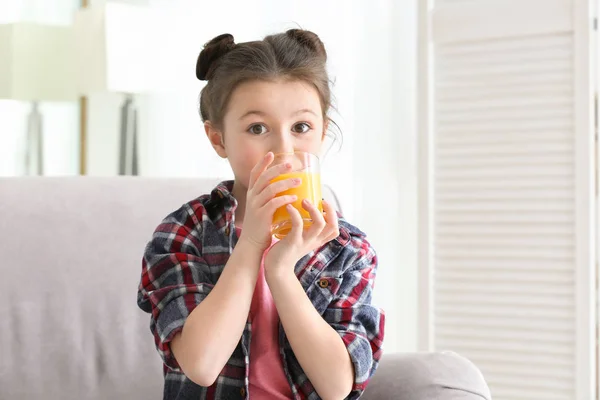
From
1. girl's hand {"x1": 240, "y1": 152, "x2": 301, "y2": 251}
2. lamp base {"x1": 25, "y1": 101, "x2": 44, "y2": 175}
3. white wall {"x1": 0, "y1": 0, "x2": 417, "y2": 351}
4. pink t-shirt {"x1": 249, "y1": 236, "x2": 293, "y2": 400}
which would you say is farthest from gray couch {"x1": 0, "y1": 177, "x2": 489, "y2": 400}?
white wall {"x1": 0, "y1": 0, "x2": 417, "y2": 351}

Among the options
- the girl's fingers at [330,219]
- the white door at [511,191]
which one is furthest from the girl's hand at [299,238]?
the white door at [511,191]

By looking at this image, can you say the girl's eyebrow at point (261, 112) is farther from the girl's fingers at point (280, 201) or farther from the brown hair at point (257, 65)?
the girl's fingers at point (280, 201)

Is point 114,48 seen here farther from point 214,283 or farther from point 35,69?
point 214,283

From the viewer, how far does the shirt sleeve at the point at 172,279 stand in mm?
1181

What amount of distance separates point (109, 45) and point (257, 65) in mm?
1523

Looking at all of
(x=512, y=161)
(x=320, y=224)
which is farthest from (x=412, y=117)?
(x=320, y=224)

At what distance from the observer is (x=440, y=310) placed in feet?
8.39

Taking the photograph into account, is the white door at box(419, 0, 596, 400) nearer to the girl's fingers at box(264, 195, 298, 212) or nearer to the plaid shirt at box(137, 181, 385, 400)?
the plaid shirt at box(137, 181, 385, 400)

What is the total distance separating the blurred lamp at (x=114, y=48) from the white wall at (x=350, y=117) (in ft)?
0.24

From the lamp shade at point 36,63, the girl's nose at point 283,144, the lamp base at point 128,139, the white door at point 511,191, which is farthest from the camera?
the lamp base at point 128,139

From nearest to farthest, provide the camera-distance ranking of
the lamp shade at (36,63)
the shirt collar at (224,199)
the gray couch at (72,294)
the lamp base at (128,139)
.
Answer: the shirt collar at (224,199), the gray couch at (72,294), the lamp shade at (36,63), the lamp base at (128,139)

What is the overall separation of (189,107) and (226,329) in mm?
1779

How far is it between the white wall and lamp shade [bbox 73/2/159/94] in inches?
3.8

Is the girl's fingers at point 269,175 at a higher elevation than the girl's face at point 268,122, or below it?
below
